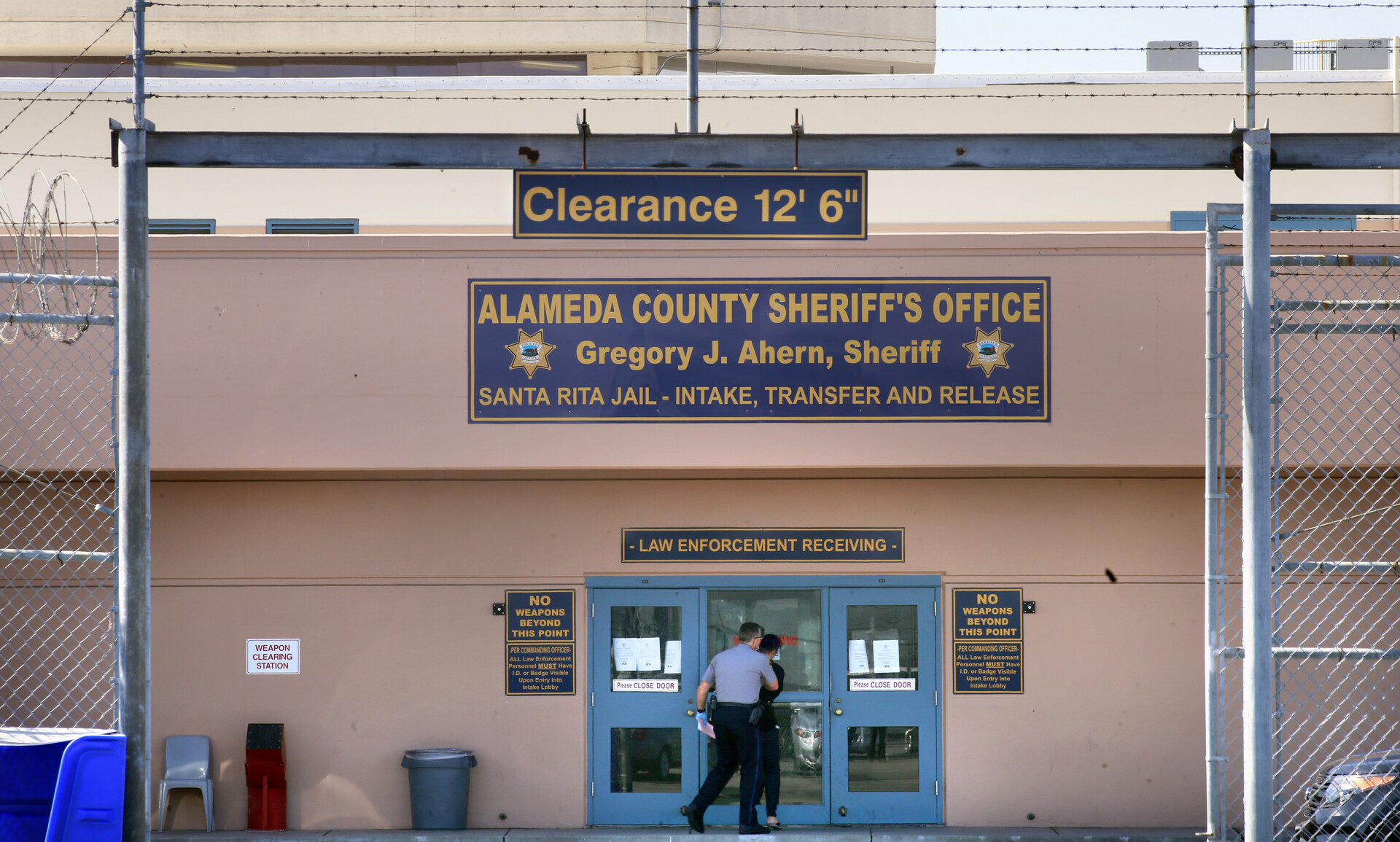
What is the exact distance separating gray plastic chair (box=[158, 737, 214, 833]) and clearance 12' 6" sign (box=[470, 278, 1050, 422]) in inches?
148

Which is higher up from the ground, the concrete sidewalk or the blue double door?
the blue double door

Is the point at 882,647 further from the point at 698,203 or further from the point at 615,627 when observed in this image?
the point at 698,203

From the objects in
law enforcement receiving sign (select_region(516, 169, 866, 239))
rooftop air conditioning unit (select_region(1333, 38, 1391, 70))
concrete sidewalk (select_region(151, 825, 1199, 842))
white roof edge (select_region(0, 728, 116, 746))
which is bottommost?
concrete sidewalk (select_region(151, 825, 1199, 842))

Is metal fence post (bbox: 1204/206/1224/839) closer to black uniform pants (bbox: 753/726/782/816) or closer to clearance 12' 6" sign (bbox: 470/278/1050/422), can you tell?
clearance 12' 6" sign (bbox: 470/278/1050/422)

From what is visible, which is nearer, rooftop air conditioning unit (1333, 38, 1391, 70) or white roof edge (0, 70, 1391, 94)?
white roof edge (0, 70, 1391, 94)

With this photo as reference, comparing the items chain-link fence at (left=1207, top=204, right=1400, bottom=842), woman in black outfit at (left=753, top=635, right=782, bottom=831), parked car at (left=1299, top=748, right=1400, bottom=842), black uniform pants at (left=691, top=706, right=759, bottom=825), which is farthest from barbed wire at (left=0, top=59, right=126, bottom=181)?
parked car at (left=1299, top=748, right=1400, bottom=842)

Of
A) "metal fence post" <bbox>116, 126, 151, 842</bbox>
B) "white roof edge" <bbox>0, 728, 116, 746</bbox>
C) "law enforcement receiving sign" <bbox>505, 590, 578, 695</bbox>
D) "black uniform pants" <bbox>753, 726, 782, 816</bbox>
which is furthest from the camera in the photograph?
"law enforcement receiving sign" <bbox>505, 590, 578, 695</bbox>

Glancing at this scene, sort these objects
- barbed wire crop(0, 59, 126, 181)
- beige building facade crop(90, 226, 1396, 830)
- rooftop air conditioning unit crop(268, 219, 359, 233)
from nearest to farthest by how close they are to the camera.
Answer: beige building facade crop(90, 226, 1396, 830), barbed wire crop(0, 59, 126, 181), rooftop air conditioning unit crop(268, 219, 359, 233)

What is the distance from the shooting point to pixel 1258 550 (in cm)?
580

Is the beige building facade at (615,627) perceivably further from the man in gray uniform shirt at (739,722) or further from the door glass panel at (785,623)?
the man in gray uniform shirt at (739,722)

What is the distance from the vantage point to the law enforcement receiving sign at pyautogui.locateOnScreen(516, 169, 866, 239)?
6707mm

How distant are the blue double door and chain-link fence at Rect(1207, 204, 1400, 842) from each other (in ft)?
8.31

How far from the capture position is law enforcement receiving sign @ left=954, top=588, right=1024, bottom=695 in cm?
1062

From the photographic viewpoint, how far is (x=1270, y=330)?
607 centimetres
